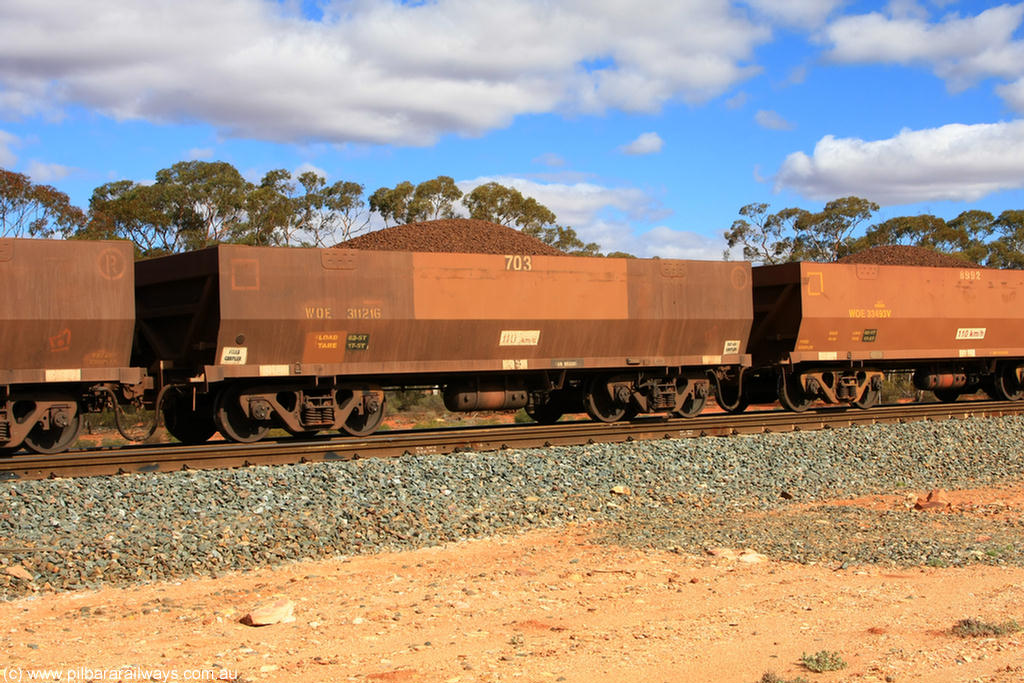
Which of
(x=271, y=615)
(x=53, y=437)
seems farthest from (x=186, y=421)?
(x=271, y=615)

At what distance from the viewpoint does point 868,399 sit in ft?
64.8

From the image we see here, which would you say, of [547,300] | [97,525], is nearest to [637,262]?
[547,300]

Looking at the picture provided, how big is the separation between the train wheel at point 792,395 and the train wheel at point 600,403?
12.7ft

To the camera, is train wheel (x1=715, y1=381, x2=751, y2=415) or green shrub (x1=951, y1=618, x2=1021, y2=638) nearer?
green shrub (x1=951, y1=618, x2=1021, y2=638)

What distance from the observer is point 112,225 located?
4553 centimetres

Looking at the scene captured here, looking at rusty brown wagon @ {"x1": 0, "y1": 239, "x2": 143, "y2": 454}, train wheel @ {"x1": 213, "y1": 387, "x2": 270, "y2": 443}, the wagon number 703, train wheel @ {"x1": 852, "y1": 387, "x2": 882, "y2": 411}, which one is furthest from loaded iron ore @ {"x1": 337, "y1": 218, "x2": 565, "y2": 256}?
rusty brown wagon @ {"x1": 0, "y1": 239, "x2": 143, "y2": 454}

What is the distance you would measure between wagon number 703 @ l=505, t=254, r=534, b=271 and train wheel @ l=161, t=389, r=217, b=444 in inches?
206

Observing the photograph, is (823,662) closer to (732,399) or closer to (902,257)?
(732,399)

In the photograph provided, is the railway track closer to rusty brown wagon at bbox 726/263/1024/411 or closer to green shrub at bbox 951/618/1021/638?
rusty brown wagon at bbox 726/263/1024/411

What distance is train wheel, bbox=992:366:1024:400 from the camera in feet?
71.7

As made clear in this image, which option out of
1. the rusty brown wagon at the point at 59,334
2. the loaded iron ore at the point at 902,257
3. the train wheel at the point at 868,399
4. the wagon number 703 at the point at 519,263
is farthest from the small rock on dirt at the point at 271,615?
the loaded iron ore at the point at 902,257

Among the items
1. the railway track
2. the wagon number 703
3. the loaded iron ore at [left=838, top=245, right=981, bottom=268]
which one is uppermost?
the loaded iron ore at [left=838, top=245, right=981, bottom=268]

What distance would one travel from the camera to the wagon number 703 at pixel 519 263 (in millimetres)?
15352

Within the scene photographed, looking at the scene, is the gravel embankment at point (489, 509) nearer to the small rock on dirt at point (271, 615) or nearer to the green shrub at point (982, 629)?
the small rock on dirt at point (271, 615)
